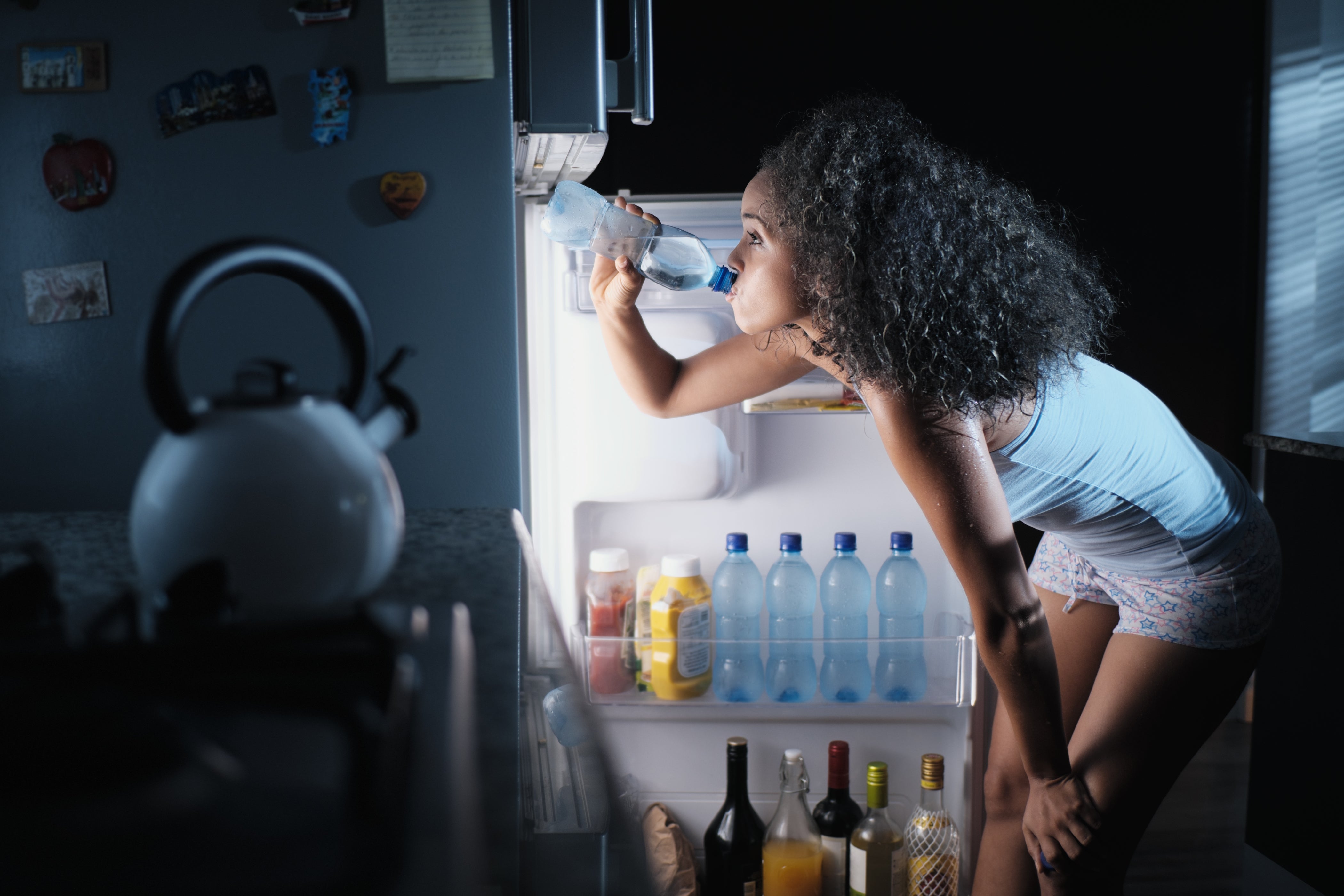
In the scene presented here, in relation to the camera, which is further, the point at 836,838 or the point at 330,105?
the point at 836,838

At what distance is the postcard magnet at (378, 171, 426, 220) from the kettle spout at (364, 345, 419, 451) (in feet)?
1.25

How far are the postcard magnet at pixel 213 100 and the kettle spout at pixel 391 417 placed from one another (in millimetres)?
465

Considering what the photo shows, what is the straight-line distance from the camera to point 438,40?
937 mm

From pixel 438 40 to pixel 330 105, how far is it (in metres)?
0.13

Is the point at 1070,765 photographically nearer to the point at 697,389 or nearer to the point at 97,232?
the point at 697,389

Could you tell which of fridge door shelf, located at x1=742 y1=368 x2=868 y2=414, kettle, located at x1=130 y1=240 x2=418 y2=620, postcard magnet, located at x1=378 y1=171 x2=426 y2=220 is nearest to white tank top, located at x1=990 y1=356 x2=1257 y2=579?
fridge door shelf, located at x1=742 y1=368 x2=868 y2=414

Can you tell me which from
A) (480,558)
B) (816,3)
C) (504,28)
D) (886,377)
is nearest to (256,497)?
(480,558)

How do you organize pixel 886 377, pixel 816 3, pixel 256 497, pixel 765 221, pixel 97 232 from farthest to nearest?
pixel 816 3, pixel 765 221, pixel 886 377, pixel 97 232, pixel 256 497

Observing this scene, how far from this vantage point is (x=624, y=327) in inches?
55.9

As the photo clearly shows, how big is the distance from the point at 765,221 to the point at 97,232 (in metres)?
0.76

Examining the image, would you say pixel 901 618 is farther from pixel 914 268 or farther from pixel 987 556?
pixel 914 268

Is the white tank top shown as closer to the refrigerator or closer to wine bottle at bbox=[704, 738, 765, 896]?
the refrigerator

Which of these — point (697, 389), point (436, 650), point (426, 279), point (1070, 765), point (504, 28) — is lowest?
point (1070, 765)

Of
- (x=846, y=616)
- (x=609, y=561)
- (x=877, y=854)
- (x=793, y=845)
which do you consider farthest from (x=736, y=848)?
(x=609, y=561)
